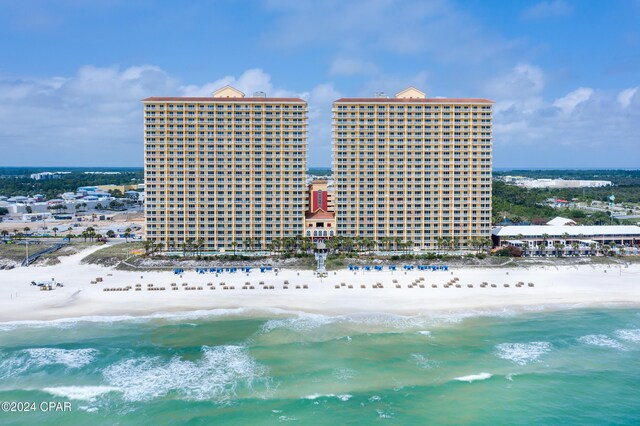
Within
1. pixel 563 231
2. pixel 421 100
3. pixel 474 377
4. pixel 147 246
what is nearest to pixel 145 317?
pixel 147 246

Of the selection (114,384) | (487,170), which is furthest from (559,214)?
(114,384)

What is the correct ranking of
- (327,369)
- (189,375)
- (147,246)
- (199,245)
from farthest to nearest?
1. (199,245)
2. (147,246)
3. (327,369)
4. (189,375)

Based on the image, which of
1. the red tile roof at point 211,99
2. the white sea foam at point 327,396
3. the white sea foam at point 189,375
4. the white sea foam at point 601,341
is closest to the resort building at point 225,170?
the red tile roof at point 211,99

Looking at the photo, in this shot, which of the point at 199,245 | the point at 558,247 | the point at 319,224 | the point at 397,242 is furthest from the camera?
the point at 319,224

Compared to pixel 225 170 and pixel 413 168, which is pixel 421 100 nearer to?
pixel 413 168

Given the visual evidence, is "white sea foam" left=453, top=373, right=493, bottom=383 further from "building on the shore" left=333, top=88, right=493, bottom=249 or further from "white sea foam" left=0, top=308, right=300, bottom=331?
"building on the shore" left=333, top=88, right=493, bottom=249

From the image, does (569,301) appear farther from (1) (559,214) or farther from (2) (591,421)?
(1) (559,214)

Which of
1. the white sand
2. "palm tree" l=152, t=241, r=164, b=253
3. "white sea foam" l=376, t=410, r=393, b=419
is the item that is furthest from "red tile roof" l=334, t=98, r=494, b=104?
"white sea foam" l=376, t=410, r=393, b=419
